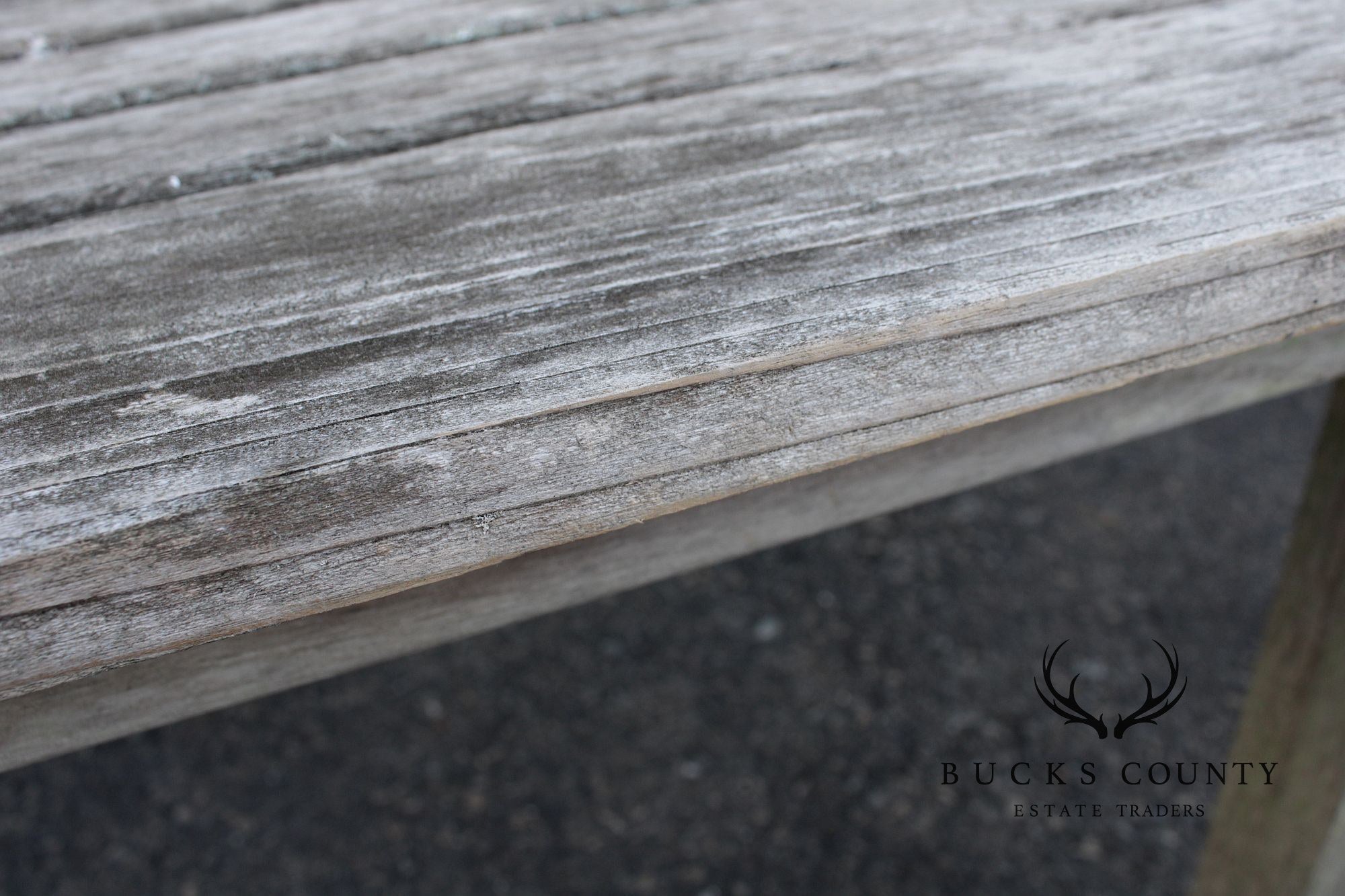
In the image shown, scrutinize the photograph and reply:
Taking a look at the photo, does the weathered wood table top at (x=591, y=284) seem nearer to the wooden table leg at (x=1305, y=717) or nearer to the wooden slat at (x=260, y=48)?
the wooden slat at (x=260, y=48)

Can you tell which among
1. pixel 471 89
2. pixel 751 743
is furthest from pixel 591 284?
pixel 751 743

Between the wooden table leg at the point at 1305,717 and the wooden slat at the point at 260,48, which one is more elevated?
the wooden slat at the point at 260,48

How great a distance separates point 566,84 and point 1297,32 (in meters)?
0.52

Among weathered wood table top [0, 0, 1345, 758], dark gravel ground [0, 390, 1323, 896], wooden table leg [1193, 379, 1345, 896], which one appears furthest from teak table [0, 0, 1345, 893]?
dark gravel ground [0, 390, 1323, 896]

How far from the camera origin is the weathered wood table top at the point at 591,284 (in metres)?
0.41

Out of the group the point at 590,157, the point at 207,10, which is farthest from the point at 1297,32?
the point at 207,10

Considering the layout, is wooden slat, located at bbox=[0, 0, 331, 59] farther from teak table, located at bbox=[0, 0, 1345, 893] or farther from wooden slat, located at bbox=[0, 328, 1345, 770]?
wooden slat, located at bbox=[0, 328, 1345, 770]

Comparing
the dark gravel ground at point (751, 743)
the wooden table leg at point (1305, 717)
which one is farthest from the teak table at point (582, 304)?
the dark gravel ground at point (751, 743)

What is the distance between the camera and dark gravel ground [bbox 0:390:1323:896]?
1603 millimetres

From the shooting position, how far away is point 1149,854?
158 centimetres

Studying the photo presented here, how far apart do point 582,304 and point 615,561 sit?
0.16 meters

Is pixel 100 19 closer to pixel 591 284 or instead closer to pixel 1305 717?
pixel 591 284

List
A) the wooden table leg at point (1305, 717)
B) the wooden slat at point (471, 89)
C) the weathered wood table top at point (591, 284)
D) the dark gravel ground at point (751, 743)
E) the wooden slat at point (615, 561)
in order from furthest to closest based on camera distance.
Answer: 1. the dark gravel ground at point (751, 743)
2. the wooden table leg at point (1305, 717)
3. the wooden slat at point (471, 89)
4. the wooden slat at point (615, 561)
5. the weathered wood table top at point (591, 284)

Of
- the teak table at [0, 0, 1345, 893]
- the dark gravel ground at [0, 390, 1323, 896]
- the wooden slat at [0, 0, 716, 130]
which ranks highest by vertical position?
the wooden slat at [0, 0, 716, 130]
